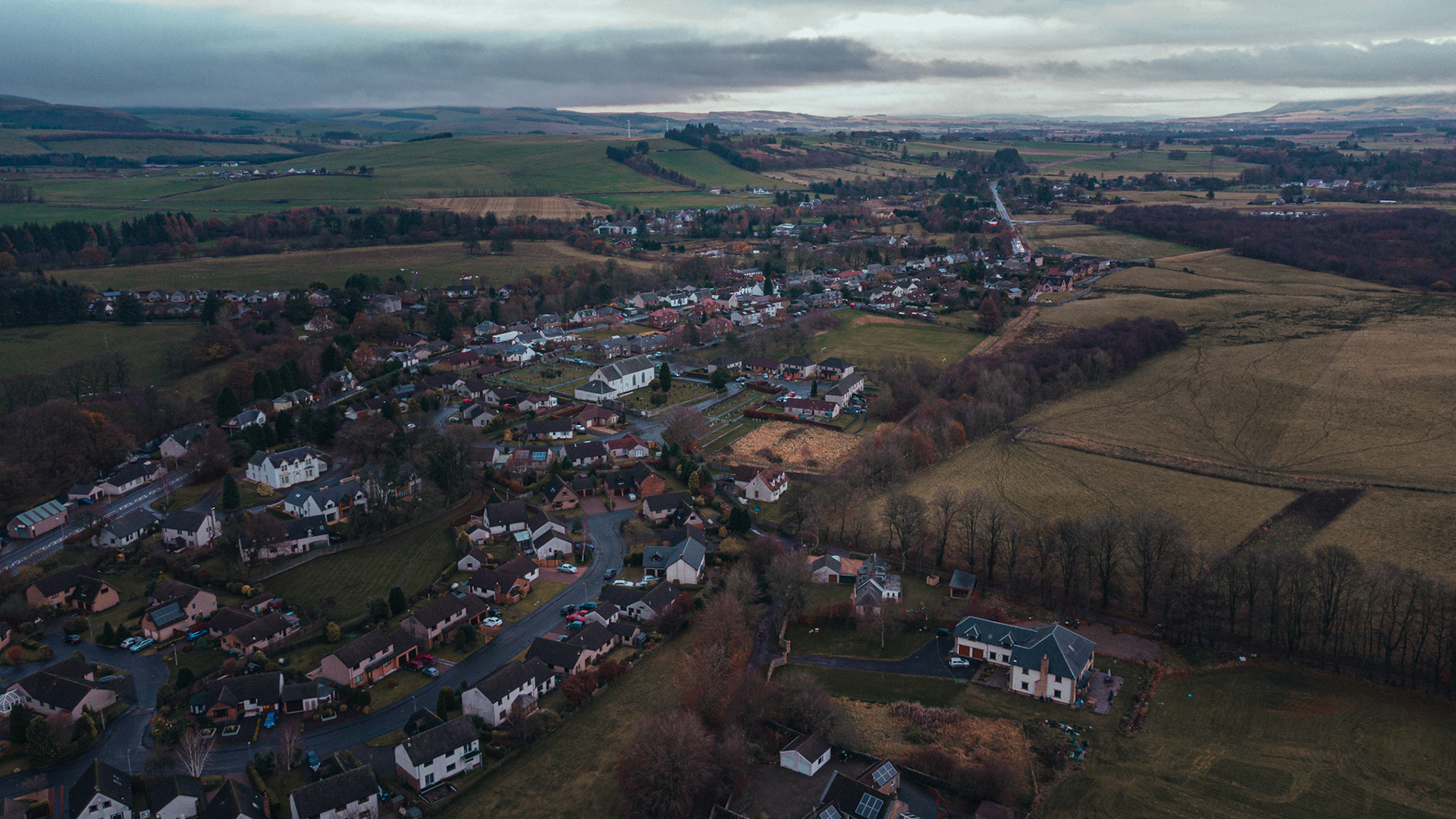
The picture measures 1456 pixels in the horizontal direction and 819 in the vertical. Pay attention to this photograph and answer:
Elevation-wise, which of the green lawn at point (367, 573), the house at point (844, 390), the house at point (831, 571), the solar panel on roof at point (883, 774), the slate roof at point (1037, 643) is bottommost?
the green lawn at point (367, 573)

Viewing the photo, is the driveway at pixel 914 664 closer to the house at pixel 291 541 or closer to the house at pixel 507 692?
the house at pixel 507 692

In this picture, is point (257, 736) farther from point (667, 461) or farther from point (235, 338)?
point (235, 338)


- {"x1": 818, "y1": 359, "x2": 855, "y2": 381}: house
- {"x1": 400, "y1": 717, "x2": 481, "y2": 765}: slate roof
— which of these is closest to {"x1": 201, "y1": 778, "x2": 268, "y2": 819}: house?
{"x1": 400, "y1": 717, "x2": 481, "y2": 765}: slate roof

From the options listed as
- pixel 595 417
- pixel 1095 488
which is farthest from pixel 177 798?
pixel 1095 488

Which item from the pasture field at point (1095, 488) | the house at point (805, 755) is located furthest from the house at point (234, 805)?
the pasture field at point (1095, 488)

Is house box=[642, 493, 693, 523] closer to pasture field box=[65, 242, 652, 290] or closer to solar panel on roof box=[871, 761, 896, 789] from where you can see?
solar panel on roof box=[871, 761, 896, 789]

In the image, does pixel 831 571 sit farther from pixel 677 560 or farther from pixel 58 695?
pixel 58 695
